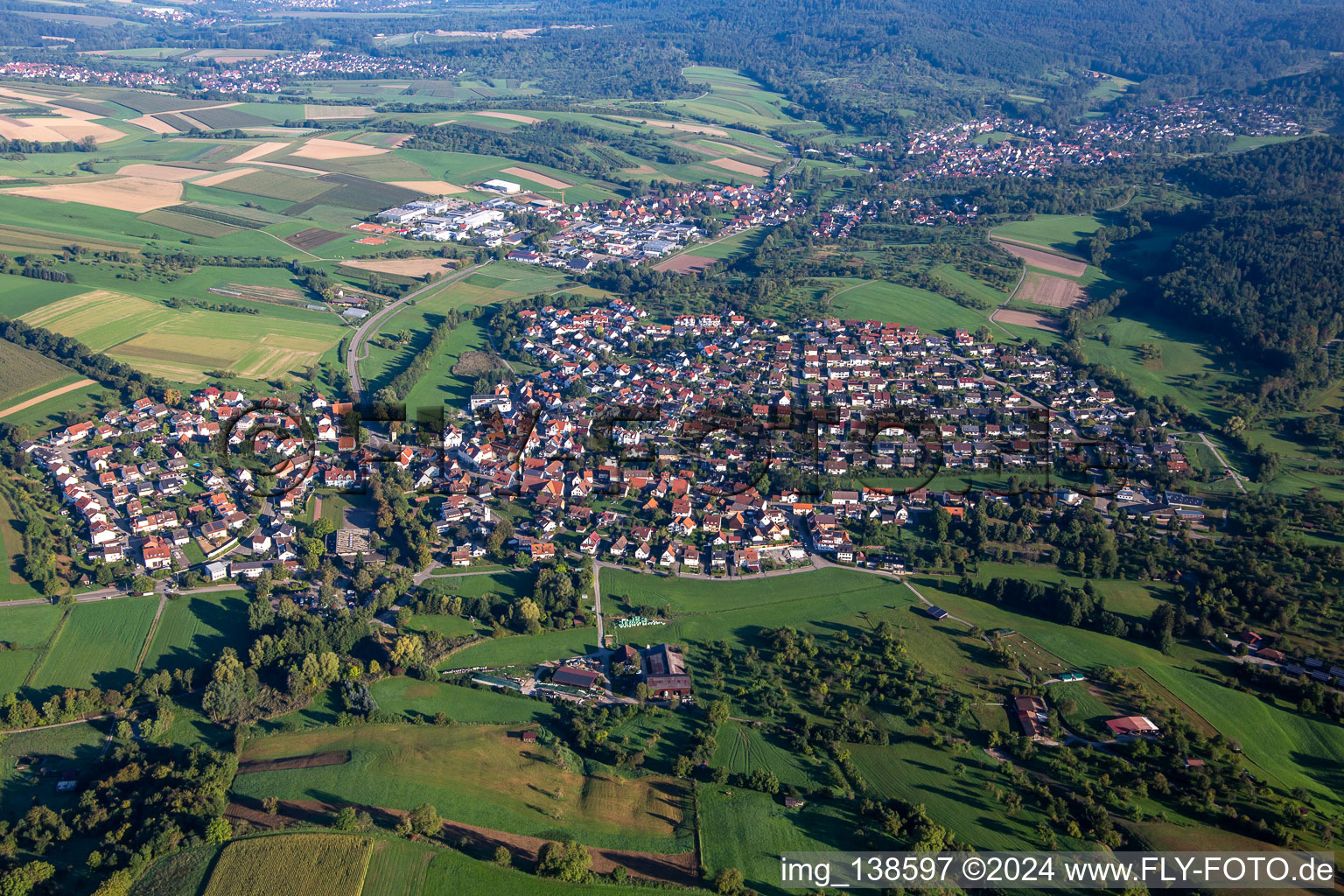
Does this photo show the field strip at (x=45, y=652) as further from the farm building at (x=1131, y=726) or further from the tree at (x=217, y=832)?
the farm building at (x=1131, y=726)

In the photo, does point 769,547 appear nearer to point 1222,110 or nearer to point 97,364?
point 97,364

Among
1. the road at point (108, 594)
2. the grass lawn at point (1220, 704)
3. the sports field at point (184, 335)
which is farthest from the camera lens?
the sports field at point (184, 335)

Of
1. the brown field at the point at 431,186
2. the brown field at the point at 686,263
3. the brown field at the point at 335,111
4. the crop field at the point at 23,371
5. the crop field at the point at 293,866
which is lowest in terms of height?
the crop field at the point at 293,866

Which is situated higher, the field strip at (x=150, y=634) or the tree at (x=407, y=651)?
the tree at (x=407, y=651)

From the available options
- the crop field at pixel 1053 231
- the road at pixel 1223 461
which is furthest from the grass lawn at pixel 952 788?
the crop field at pixel 1053 231

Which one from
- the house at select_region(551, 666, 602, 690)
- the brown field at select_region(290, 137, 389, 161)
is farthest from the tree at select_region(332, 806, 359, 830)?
the brown field at select_region(290, 137, 389, 161)

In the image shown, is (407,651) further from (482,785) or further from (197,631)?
(197,631)
